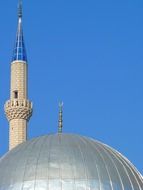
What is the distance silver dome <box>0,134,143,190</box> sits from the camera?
928 inches

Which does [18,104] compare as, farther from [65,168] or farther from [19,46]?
[65,168]

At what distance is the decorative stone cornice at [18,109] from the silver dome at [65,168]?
2018 centimetres

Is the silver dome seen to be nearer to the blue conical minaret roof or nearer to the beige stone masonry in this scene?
the beige stone masonry

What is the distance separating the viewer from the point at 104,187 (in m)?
23.7

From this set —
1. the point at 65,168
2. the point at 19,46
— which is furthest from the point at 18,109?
the point at 65,168

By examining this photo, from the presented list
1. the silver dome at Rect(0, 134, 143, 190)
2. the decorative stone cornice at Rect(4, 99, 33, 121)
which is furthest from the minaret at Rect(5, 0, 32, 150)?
the silver dome at Rect(0, 134, 143, 190)

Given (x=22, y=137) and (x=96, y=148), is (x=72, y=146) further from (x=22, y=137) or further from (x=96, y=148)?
(x=22, y=137)

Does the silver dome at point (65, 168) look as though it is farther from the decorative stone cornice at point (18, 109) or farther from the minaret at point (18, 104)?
the decorative stone cornice at point (18, 109)

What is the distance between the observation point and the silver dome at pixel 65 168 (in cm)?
2356

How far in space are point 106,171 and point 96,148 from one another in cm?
130

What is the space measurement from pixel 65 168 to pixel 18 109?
22.3 metres

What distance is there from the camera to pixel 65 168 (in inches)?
935

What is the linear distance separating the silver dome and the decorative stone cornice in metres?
20.2

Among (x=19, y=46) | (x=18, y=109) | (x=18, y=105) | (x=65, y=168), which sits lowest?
(x=65, y=168)
